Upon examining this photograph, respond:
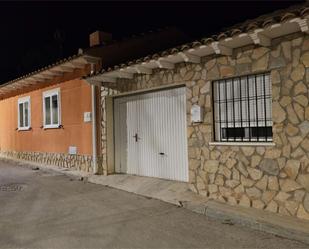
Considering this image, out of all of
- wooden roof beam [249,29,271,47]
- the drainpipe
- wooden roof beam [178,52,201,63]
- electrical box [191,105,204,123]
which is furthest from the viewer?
the drainpipe

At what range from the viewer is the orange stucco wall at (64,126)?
11445mm

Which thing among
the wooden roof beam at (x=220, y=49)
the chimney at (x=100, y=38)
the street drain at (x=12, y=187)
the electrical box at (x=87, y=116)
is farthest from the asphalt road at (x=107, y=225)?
the chimney at (x=100, y=38)

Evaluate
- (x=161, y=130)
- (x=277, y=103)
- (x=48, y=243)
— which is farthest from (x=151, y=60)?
(x=48, y=243)

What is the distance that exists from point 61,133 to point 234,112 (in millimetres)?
7809

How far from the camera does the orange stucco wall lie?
37.6 ft

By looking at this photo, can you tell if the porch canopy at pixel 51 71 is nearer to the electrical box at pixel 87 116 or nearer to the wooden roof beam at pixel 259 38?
the electrical box at pixel 87 116

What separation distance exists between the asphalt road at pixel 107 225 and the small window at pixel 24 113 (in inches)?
296

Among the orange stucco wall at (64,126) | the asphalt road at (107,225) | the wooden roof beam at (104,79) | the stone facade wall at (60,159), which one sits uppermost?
the wooden roof beam at (104,79)

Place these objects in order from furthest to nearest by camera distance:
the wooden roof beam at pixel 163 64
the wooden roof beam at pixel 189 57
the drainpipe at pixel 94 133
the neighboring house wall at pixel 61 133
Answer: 1. the neighboring house wall at pixel 61 133
2. the drainpipe at pixel 94 133
3. the wooden roof beam at pixel 163 64
4. the wooden roof beam at pixel 189 57

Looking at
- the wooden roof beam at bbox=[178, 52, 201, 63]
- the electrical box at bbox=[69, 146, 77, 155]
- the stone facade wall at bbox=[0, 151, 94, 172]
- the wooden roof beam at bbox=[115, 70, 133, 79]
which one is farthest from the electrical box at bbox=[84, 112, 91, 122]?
the wooden roof beam at bbox=[178, 52, 201, 63]

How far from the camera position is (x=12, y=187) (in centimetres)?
942

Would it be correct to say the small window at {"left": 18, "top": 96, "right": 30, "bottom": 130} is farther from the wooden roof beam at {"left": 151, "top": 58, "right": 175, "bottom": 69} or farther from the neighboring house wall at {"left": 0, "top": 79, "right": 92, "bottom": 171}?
the wooden roof beam at {"left": 151, "top": 58, "right": 175, "bottom": 69}

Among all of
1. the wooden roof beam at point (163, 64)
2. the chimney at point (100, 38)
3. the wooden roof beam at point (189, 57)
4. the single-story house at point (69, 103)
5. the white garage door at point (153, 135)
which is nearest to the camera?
the wooden roof beam at point (189, 57)

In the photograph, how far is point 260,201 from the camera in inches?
241
